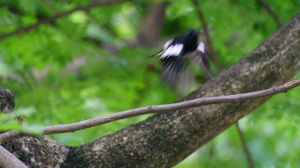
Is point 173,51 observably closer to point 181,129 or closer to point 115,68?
point 181,129

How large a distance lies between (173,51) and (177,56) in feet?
0.24

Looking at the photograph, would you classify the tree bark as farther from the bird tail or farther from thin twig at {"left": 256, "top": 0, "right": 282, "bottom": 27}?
thin twig at {"left": 256, "top": 0, "right": 282, "bottom": 27}

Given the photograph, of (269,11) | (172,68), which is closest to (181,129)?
(172,68)

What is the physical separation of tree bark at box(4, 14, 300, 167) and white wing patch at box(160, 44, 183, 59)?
267mm

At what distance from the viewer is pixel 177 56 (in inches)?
104

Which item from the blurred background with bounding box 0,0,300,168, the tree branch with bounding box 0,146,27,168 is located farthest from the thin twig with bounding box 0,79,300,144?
the blurred background with bounding box 0,0,300,168

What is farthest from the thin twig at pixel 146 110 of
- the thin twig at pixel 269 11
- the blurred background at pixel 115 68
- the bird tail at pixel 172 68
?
the thin twig at pixel 269 11

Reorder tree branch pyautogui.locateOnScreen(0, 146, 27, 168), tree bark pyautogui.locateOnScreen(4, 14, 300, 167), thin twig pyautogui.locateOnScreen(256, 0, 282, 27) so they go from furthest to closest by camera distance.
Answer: thin twig pyautogui.locateOnScreen(256, 0, 282, 27), tree bark pyautogui.locateOnScreen(4, 14, 300, 167), tree branch pyautogui.locateOnScreen(0, 146, 27, 168)

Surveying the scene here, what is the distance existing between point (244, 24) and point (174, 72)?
3.61 feet

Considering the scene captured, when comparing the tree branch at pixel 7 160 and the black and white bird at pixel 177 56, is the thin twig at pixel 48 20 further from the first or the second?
the tree branch at pixel 7 160

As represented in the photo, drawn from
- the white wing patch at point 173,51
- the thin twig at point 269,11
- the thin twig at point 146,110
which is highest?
the thin twig at point 269,11

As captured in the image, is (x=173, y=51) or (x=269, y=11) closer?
(x=173, y=51)

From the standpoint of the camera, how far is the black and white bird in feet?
8.51

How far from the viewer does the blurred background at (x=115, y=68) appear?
3.43 metres
